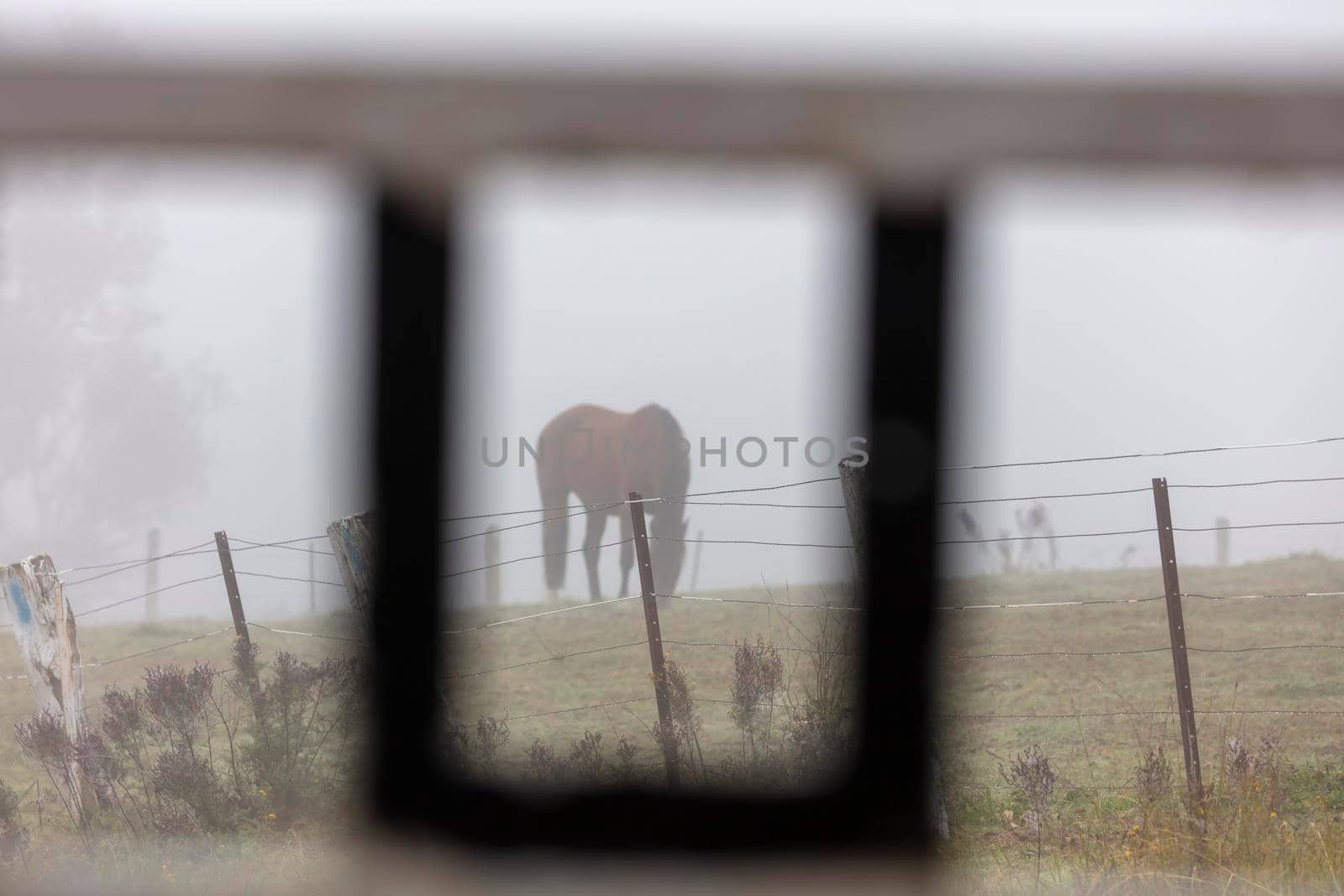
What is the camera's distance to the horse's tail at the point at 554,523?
1230cm

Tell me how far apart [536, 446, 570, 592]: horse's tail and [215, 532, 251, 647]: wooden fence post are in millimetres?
5396

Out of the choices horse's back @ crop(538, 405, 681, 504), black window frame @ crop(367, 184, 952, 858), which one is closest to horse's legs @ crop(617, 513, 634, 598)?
horse's back @ crop(538, 405, 681, 504)

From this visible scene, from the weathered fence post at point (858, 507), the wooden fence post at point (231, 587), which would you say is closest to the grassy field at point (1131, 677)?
the weathered fence post at point (858, 507)

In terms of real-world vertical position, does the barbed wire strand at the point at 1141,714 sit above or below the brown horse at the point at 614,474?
below

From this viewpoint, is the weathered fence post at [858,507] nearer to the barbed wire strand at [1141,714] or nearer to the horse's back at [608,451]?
the barbed wire strand at [1141,714]

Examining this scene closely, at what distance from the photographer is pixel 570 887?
6.63 ft

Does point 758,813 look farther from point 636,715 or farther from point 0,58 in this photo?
point 0,58

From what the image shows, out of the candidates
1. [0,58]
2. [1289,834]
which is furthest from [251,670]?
[0,58]

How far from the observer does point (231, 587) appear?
463cm

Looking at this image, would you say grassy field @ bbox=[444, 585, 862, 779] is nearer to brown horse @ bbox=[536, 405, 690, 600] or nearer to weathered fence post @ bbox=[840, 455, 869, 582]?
weathered fence post @ bbox=[840, 455, 869, 582]

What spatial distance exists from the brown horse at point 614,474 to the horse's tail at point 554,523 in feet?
0.04

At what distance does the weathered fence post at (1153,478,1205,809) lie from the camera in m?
3.46

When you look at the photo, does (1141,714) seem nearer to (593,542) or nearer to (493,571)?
(493,571)

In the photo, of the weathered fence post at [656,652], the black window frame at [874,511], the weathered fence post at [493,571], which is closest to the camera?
the black window frame at [874,511]
